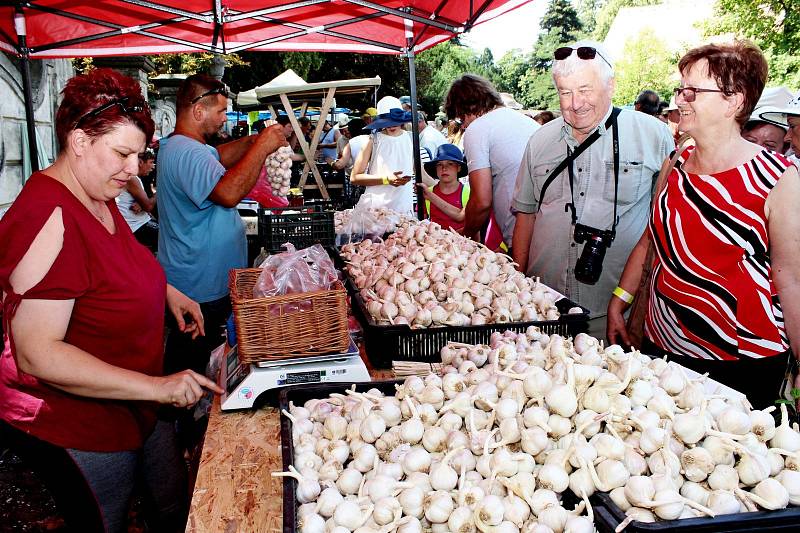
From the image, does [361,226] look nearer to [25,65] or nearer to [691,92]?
[691,92]

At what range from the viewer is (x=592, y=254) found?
2873mm

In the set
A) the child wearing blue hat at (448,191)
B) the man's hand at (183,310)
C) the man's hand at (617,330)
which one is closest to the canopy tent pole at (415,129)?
the child wearing blue hat at (448,191)

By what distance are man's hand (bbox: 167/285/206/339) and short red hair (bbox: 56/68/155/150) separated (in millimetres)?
929

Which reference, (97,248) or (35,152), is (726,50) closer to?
(97,248)

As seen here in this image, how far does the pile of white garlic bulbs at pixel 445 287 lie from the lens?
2418 mm

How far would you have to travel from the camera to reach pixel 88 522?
1.90 metres

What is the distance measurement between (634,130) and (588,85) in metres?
0.39

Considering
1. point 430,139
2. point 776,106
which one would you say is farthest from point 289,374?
point 430,139

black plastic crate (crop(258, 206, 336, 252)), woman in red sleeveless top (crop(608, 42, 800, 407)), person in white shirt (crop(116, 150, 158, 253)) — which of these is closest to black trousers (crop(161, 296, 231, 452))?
black plastic crate (crop(258, 206, 336, 252))

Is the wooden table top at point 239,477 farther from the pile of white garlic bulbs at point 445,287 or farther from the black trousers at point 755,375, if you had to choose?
the black trousers at point 755,375

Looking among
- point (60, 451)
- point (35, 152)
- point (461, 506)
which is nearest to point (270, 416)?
point (60, 451)

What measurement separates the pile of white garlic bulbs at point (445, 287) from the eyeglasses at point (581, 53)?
0.96 metres

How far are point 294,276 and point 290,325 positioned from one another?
0.22 metres

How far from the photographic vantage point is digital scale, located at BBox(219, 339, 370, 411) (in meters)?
2.00
